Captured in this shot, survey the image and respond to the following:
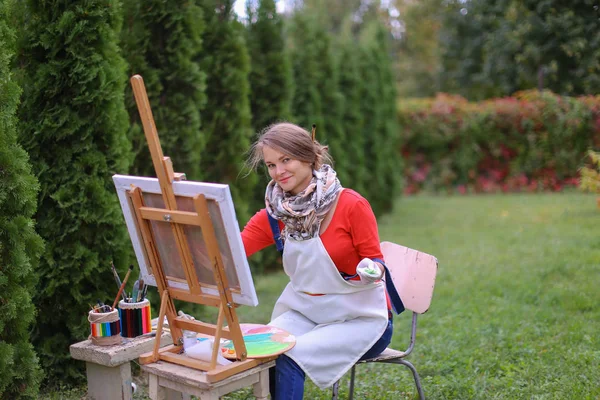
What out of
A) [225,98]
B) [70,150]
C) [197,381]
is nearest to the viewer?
[197,381]

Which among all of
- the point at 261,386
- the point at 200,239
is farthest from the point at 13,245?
the point at 261,386

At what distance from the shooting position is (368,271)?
110 inches

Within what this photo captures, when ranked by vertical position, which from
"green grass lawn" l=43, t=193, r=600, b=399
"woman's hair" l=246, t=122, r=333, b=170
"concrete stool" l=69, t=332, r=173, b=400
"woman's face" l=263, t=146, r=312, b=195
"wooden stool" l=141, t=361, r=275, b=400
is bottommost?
"green grass lawn" l=43, t=193, r=600, b=399

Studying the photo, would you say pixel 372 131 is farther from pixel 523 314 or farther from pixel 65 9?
pixel 65 9

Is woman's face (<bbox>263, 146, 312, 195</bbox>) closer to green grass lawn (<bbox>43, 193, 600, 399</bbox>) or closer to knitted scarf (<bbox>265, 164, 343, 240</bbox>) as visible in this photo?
knitted scarf (<bbox>265, 164, 343, 240</bbox>)

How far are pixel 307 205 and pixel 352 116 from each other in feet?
26.8

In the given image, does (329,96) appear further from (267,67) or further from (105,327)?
(105,327)

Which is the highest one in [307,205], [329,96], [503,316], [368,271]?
[329,96]

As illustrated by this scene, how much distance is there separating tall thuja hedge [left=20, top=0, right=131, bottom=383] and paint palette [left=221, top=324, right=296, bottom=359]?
58.5 inches

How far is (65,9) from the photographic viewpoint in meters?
3.90

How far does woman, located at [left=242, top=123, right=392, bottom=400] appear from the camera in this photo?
3.01m

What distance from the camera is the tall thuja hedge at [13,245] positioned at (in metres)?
3.10

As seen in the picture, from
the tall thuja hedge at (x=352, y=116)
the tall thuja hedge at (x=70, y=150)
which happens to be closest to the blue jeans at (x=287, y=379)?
the tall thuja hedge at (x=70, y=150)

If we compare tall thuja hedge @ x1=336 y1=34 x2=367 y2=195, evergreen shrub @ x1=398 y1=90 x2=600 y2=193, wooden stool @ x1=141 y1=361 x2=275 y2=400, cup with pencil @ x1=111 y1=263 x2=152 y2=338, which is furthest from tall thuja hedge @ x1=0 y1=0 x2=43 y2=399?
evergreen shrub @ x1=398 y1=90 x2=600 y2=193
